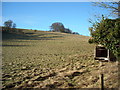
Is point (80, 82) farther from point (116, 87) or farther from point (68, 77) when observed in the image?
point (116, 87)

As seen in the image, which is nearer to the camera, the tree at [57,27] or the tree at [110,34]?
the tree at [110,34]

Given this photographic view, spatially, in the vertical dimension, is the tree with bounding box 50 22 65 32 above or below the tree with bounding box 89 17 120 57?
above

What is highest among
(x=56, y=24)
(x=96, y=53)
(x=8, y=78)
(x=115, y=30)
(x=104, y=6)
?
(x=56, y=24)

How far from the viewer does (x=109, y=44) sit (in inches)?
209

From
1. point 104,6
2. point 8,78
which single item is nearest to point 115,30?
point 104,6

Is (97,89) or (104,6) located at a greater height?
(104,6)

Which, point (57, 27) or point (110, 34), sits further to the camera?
point (57, 27)

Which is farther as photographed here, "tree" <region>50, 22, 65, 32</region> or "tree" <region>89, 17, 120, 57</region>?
"tree" <region>50, 22, 65, 32</region>

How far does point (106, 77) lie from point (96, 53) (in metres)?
2.84

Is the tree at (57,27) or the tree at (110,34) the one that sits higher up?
the tree at (57,27)

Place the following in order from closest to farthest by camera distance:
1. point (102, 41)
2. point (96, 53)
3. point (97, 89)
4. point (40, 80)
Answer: point (97, 89) < point (40, 80) < point (102, 41) < point (96, 53)

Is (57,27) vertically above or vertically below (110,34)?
above

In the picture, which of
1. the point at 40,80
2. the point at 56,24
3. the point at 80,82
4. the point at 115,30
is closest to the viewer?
the point at 80,82

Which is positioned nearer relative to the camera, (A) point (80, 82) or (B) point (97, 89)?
(B) point (97, 89)
